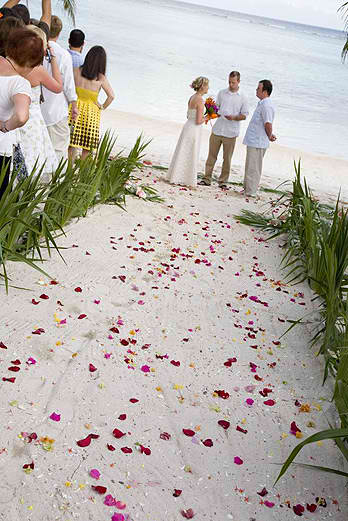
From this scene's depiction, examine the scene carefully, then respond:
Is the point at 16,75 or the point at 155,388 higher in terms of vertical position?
the point at 16,75

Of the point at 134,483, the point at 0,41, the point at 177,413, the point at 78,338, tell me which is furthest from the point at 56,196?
the point at 134,483

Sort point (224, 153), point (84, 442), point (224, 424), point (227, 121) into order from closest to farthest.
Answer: point (84, 442)
point (224, 424)
point (227, 121)
point (224, 153)

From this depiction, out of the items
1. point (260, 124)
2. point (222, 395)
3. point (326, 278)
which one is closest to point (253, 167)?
point (260, 124)

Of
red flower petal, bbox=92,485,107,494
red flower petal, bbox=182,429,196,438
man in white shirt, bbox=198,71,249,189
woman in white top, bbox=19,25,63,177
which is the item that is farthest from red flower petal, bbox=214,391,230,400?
man in white shirt, bbox=198,71,249,189

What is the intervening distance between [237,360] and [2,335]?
1563 mm

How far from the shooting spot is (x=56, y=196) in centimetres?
532

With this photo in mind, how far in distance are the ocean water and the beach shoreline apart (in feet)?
5.23

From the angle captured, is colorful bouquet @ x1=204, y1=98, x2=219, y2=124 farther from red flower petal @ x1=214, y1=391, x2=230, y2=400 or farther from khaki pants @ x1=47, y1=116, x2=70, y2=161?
red flower petal @ x1=214, y1=391, x2=230, y2=400

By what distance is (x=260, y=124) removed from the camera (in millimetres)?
8867

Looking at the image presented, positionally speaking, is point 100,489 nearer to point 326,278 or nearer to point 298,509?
point 298,509

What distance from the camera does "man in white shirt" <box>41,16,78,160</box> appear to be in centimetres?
620

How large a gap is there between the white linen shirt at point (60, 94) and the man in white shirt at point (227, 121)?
335 centimetres

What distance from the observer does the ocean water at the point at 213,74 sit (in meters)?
19.9

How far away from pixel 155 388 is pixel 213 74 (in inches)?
1160
